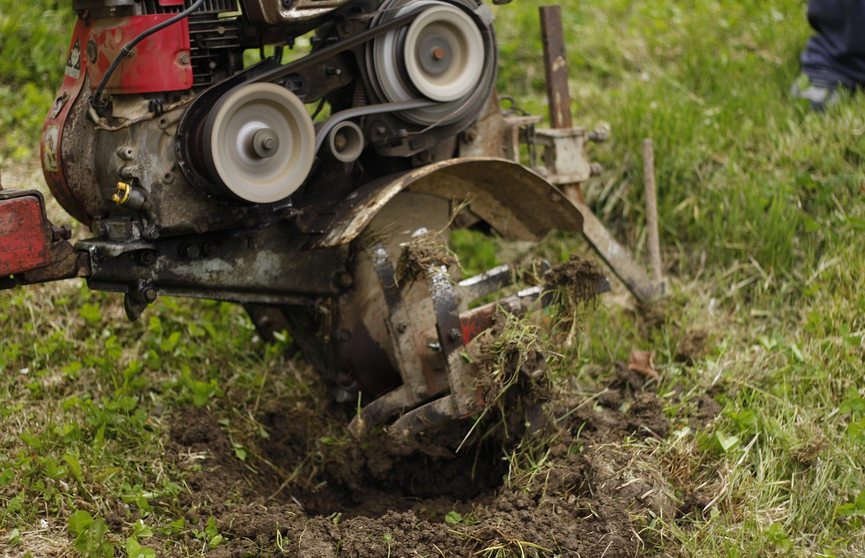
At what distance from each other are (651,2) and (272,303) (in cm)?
412

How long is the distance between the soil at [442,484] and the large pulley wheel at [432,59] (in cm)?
112

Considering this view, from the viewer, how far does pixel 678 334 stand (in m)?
4.27

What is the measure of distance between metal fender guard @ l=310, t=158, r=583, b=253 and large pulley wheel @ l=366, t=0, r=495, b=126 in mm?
215

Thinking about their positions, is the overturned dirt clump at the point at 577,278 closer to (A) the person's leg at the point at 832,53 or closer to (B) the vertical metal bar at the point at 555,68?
(B) the vertical metal bar at the point at 555,68

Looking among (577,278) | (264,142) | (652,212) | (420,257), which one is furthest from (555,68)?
(264,142)

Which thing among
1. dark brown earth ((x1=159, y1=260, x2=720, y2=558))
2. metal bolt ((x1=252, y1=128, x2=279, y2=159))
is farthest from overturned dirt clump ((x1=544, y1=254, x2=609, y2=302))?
metal bolt ((x1=252, y1=128, x2=279, y2=159))

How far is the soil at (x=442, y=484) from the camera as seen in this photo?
3102 mm

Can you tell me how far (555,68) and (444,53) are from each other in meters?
0.96

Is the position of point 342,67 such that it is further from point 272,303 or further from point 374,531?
point 374,531

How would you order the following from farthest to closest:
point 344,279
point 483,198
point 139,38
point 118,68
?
point 483,198, point 344,279, point 118,68, point 139,38

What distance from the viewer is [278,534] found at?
3.16m

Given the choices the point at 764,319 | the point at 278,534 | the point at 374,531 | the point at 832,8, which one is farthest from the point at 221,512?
the point at 832,8

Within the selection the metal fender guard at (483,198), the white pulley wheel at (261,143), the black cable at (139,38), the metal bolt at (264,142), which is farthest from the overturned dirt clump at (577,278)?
the black cable at (139,38)

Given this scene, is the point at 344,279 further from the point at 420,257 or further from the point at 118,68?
the point at 118,68
